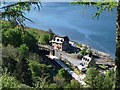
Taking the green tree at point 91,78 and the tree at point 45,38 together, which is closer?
the green tree at point 91,78

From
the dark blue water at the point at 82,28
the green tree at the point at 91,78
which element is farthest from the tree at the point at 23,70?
the dark blue water at the point at 82,28

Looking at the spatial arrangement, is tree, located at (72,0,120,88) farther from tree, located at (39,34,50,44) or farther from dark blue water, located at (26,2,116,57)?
tree, located at (39,34,50,44)

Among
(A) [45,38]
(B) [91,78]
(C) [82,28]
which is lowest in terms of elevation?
(A) [45,38]

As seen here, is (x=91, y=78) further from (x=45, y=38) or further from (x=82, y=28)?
(x=45, y=38)

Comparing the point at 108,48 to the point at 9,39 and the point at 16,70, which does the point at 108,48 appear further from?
the point at 16,70

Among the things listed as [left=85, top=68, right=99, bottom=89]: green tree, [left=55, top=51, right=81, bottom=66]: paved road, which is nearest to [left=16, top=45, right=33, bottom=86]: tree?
[left=85, top=68, right=99, bottom=89]: green tree

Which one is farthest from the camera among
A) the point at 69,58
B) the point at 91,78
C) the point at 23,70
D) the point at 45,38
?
the point at 45,38

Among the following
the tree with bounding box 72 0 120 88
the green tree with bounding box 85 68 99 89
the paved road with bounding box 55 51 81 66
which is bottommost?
the paved road with bounding box 55 51 81 66

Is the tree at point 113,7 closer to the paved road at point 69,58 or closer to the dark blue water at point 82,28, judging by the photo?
the paved road at point 69,58

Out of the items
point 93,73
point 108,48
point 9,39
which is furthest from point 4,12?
point 108,48

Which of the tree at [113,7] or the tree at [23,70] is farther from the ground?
the tree at [113,7]

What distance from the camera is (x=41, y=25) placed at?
21.7m

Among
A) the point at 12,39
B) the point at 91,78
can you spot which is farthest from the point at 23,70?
the point at 12,39

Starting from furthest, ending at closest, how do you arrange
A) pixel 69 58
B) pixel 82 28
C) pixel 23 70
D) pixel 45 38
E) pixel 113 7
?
pixel 45 38, pixel 82 28, pixel 69 58, pixel 23 70, pixel 113 7
